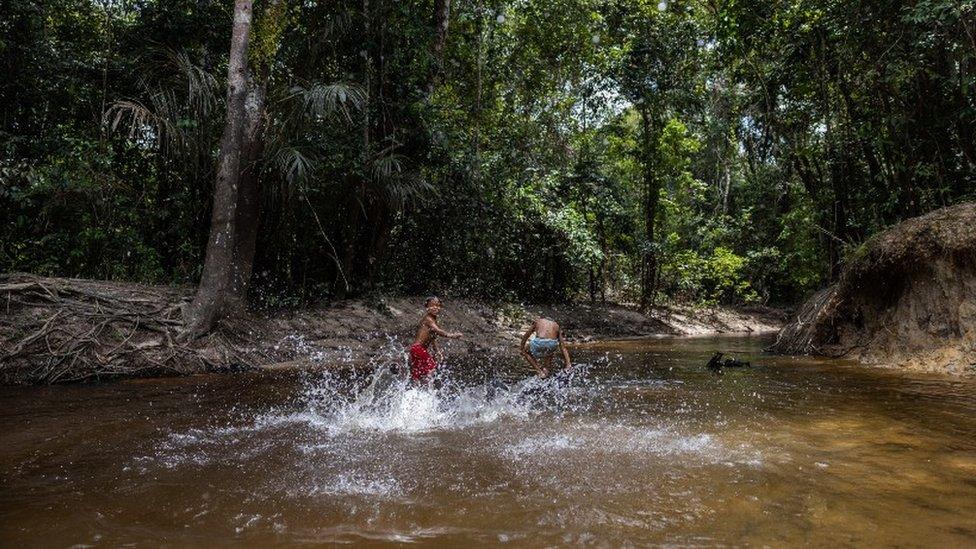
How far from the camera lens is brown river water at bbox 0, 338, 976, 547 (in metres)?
2.96

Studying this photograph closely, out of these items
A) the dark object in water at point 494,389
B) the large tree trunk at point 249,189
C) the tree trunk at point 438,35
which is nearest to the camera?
the dark object in water at point 494,389

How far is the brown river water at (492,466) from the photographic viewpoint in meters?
2.96

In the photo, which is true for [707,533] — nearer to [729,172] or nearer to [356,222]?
[356,222]

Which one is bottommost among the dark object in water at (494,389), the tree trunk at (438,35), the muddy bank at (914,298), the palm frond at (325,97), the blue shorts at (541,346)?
the dark object in water at (494,389)

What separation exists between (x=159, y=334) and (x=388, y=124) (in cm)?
671

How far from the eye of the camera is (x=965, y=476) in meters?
3.73

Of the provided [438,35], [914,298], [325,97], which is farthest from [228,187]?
[914,298]

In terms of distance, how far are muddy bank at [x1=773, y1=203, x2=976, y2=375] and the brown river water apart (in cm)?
153

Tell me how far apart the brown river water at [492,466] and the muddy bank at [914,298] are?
1532 mm

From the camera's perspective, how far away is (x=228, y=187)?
393 inches

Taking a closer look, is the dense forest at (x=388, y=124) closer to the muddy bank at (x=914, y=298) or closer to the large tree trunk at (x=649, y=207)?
the large tree trunk at (x=649, y=207)

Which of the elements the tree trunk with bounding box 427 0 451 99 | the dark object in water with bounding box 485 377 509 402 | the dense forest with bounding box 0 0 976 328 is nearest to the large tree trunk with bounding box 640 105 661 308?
the dense forest with bounding box 0 0 976 328

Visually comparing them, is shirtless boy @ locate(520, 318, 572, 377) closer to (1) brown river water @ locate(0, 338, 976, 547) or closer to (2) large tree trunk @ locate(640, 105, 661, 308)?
(1) brown river water @ locate(0, 338, 976, 547)

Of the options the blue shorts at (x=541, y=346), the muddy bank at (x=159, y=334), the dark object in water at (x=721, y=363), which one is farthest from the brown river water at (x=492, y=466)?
the dark object in water at (x=721, y=363)
